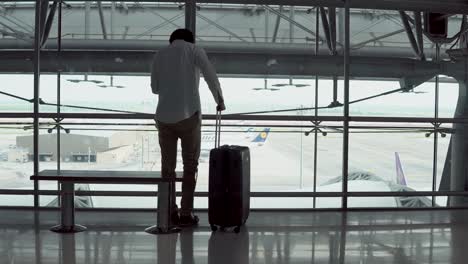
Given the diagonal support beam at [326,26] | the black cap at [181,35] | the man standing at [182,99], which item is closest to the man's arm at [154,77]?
the man standing at [182,99]

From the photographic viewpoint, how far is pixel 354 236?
2797 mm

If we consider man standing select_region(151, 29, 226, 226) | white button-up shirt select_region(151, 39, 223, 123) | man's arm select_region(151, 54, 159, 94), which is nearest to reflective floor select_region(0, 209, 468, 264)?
man standing select_region(151, 29, 226, 226)

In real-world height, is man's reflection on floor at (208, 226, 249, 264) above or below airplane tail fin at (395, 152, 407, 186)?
above

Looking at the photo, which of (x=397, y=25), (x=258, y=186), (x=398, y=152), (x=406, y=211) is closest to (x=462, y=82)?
(x=397, y=25)

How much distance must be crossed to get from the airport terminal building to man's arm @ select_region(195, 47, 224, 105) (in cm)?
1

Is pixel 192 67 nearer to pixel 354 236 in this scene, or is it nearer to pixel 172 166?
pixel 172 166

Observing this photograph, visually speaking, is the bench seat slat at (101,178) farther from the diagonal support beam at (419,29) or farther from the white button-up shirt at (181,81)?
the diagonal support beam at (419,29)

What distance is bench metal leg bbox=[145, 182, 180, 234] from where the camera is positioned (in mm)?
2721

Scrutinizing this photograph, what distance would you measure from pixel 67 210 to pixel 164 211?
0.50m

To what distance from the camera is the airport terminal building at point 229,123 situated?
8.49ft

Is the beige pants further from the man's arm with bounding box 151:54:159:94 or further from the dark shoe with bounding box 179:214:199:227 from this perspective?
the man's arm with bounding box 151:54:159:94

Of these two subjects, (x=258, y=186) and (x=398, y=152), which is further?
(x=398, y=152)

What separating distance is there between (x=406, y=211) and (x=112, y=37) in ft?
22.1

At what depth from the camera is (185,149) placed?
9.24ft
